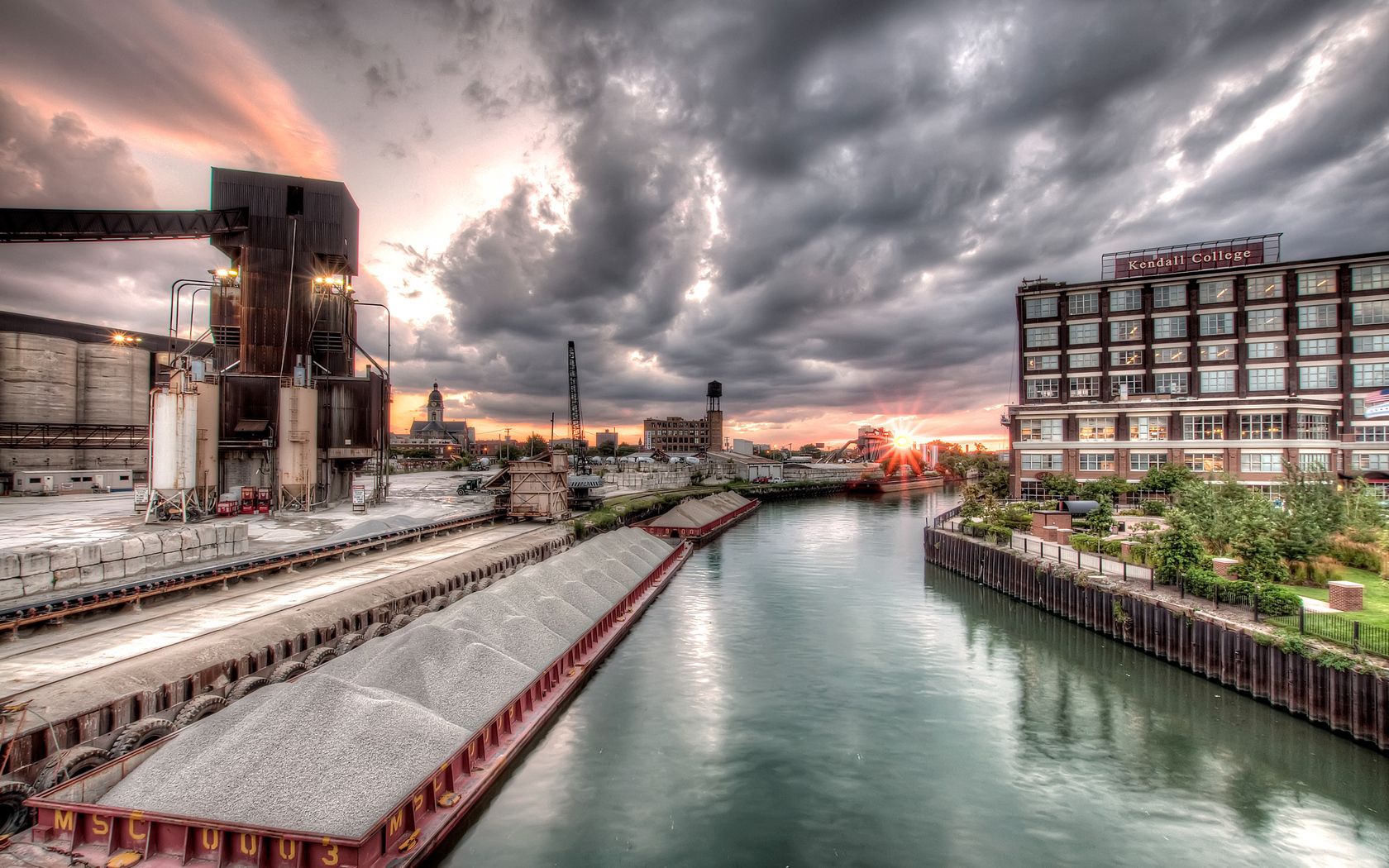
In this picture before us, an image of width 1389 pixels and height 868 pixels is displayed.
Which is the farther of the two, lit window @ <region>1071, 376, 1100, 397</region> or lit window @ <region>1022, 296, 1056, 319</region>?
lit window @ <region>1022, 296, 1056, 319</region>

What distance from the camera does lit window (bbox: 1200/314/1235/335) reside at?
63031 millimetres

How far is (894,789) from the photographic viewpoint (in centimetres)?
1681

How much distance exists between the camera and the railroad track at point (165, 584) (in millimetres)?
20078

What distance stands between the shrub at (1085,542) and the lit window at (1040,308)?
40084 millimetres

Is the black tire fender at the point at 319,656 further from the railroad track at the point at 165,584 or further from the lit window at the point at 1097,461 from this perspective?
A: the lit window at the point at 1097,461

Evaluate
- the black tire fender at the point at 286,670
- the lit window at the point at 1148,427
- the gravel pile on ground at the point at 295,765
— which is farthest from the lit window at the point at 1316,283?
the black tire fender at the point at 286,670

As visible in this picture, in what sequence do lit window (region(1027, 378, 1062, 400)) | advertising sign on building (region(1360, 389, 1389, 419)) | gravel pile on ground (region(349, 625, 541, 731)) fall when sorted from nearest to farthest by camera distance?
gravel pile on ground (region(349, 625, 541, 731)) → advertising sign on building (region(1360, 389, 1389, 419)) → lit window (region(1027, 378, 1062, 400))

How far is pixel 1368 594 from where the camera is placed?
24.9 metres

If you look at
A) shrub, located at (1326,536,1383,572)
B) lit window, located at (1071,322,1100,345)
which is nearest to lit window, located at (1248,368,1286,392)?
lit window, located at (1071,322,1100,345)

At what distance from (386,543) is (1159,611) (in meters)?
44.4

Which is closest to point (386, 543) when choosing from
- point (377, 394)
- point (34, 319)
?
point (377, 394)

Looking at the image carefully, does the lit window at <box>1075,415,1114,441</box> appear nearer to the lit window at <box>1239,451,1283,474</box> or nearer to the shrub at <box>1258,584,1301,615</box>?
the lit window at <box>1239,451,1283,474</box>

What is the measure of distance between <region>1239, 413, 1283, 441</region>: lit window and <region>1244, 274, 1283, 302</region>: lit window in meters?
13.5

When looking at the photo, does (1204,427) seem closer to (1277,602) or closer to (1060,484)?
(1060,484)
